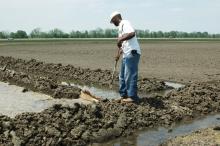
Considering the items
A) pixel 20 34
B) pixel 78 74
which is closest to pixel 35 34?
pixel 20 34

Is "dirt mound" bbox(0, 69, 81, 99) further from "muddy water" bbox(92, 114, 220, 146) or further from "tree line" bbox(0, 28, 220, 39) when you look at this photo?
"tree line" bbox(0, 28, 220, 39)

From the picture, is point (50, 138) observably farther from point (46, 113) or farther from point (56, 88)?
point (56, 88)

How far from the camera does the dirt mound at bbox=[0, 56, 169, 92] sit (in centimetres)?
1653

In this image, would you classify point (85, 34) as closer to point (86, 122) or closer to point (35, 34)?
point (35, 34)

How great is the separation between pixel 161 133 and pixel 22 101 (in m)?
5.60

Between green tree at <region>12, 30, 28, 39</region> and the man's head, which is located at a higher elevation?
the man's head

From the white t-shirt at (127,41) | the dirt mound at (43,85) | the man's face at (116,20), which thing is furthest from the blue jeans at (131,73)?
the dirt mound at (43,85)

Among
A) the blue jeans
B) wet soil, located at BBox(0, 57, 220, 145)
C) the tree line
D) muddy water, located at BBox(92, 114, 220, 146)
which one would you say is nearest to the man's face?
the blue jeans

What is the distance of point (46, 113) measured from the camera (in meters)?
10.5

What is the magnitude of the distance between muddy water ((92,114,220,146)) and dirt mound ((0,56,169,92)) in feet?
16.5

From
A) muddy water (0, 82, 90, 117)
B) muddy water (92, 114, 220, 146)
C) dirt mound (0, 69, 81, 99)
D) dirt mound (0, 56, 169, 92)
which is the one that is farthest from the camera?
dirt mound (0, 56, 169, 92)

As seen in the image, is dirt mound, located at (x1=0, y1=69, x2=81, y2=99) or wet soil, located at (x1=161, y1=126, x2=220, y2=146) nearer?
wet soil, located at (x1=161, y1=126, x2=220, y2=146)

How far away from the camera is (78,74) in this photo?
69.6ft

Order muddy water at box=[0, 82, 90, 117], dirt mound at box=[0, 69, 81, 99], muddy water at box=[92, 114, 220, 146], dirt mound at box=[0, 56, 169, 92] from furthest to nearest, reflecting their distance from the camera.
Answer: dirt mound at box=[0, 56, 169, 92] → dirt mound at box=[0, 69, 81, 99] → muddy water at box=[0, 82, 90, 117] → muddy water at box=[92, 114, 220, 146]
